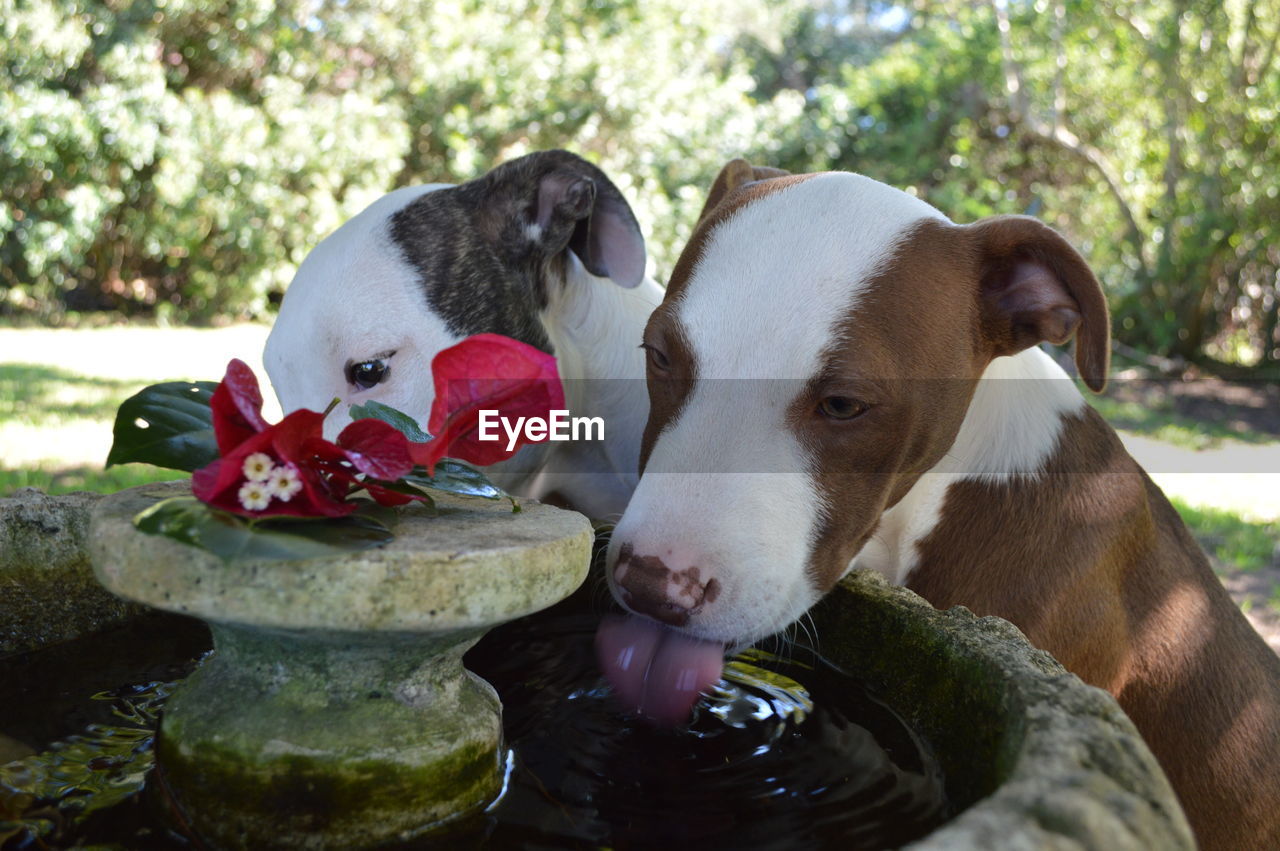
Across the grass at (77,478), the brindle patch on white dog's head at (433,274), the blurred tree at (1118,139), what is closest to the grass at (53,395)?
the grass at (77,478)

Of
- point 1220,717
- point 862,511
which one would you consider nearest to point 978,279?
point 862,511

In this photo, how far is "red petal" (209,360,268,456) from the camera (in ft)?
4.39

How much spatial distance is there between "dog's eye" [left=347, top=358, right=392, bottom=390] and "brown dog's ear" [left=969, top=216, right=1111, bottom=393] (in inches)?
56.0

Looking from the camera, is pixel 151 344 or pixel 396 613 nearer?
pixel 396 613

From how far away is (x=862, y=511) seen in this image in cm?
217

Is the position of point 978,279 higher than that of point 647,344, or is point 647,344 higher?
point 978,279

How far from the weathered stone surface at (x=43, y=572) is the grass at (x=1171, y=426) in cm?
849

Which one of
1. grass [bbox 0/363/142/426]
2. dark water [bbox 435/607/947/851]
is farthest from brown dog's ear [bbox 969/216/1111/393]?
grass [bbox 0/363/142/426]

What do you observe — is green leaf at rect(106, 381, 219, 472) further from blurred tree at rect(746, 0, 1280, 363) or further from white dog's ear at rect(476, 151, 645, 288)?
blurred tree at rect(746, 0, 1280, 363)

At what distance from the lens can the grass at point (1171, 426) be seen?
9.31 meters

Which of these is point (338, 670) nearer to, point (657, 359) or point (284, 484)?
point (284, 484)

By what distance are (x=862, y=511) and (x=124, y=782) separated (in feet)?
4.48

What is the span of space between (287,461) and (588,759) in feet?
2.12

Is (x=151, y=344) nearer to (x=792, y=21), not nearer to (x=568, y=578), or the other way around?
(x=568, y=578)
